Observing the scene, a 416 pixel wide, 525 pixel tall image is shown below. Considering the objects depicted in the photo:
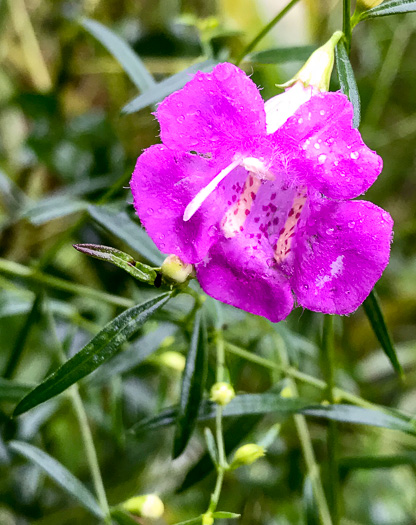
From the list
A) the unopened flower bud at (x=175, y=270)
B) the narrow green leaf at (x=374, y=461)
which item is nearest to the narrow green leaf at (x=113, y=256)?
the unopened flower bud at (x=175, y=270)

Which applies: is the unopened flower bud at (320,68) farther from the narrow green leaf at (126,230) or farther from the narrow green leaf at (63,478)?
the narrow green leaf at (63,478)

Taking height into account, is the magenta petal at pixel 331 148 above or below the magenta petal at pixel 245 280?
above

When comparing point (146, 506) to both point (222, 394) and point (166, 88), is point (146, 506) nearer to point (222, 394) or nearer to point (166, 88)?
point (222, 394)

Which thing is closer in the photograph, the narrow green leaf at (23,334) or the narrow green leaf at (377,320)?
the narrow green leaf at (377,320)

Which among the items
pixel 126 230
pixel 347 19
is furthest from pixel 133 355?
pixel 347 19

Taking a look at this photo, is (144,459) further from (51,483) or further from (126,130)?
(126,130)

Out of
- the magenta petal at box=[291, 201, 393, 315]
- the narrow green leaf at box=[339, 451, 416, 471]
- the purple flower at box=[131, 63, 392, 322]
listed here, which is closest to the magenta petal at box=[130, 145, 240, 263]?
the purple flower at box=[131, 63, 392, 322]

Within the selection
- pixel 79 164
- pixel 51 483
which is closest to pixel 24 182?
pixel 79 164
